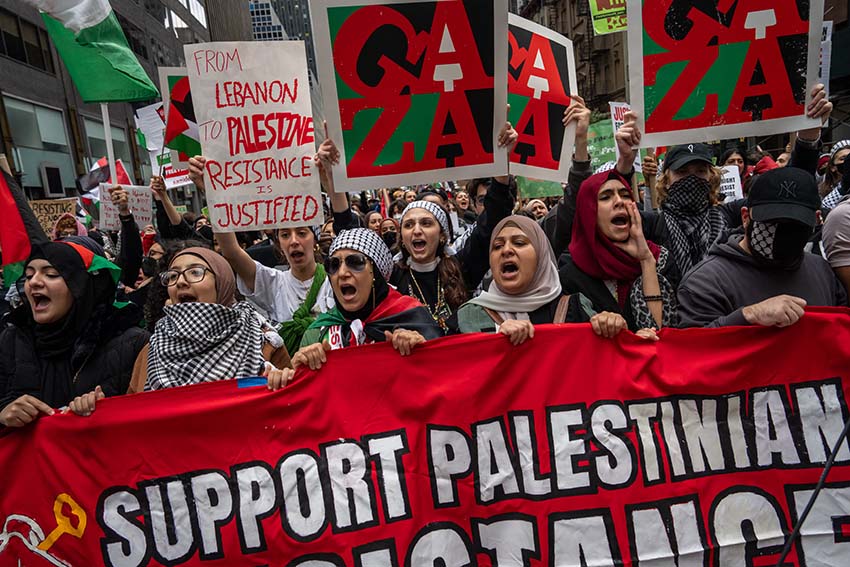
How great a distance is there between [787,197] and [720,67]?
34.9 inches

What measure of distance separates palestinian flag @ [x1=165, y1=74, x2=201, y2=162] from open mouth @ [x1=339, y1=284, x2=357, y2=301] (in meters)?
1.97

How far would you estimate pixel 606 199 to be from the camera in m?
3.03

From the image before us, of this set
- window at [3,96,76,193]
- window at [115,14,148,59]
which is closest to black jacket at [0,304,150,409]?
window at [3,96,76,193]

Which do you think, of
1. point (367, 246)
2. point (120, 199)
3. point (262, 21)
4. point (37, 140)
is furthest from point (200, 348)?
point (262, 21)

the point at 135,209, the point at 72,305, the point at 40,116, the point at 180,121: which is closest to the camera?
the point at 72,305

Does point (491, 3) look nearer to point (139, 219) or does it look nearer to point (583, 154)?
point (583, 154)

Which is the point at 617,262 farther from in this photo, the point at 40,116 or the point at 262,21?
the point at 262,21

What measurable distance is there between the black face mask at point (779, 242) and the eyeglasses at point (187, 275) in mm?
2381

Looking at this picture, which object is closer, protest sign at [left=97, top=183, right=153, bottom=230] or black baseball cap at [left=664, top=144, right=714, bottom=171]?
black baseball cap at [left=664, top=144, right=714, bottom=171]

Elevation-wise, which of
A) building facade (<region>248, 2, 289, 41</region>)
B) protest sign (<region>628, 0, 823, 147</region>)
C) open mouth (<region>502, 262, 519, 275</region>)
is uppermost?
building facade (<region>248, 2, 289, 41</region>)

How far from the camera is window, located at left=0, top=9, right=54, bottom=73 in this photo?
23.0 m

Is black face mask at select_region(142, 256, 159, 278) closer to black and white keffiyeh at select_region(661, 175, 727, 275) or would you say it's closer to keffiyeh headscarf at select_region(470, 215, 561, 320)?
keffiyeh headscarf at select_region(470, 215, 561, 320)

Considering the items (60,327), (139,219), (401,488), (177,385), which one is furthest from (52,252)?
(139,219)

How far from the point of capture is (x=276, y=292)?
4.03 meters
